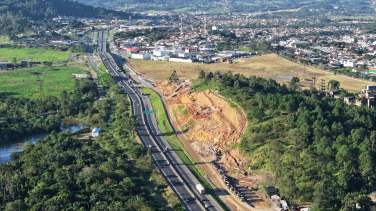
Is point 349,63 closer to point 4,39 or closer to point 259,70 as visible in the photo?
point 259,70

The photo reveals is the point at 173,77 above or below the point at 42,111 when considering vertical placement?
above

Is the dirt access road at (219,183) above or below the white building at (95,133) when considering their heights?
above

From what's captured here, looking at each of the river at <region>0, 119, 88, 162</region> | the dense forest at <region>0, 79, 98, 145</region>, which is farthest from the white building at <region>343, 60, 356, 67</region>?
the river at <region>0, 119, 88, 162</region>

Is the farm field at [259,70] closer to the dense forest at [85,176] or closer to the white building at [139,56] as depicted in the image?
the white building at [139,56]

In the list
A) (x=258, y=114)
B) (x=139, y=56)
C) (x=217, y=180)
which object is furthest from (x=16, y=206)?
(x=139, y=56)

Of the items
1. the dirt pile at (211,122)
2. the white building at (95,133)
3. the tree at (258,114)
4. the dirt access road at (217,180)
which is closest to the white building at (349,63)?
the dirt pile at (211,122)

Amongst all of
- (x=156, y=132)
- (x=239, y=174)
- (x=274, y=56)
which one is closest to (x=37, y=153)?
(x=156, y=132)
